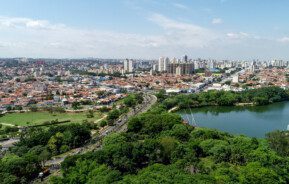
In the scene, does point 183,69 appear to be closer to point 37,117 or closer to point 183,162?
point 37,117

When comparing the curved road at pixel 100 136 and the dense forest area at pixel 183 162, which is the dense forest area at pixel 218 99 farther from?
the dense forest area at pixel 183 162

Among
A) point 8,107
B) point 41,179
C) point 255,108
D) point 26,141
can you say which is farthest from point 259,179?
point 8,107

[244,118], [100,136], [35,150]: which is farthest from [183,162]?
[244,118]

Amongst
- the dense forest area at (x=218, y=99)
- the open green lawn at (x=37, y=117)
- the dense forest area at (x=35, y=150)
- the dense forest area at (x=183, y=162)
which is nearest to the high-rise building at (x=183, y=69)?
the dense forest area at (x=218, y=99)

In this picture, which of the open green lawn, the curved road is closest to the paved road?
the curved road

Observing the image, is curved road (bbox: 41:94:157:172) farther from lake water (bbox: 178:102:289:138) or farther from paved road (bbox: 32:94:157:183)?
lake water (bbox: 178:102:289:138)
